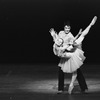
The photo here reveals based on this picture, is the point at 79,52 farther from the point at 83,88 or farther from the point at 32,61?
the point at 32,61

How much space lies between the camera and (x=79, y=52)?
11.2m

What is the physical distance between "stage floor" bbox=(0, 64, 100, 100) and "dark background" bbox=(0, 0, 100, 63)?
192cm

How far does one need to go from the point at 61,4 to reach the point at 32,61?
8.81 ft

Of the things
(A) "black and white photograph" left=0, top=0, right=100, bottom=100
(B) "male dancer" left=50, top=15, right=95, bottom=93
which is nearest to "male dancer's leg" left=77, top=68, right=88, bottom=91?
(B) "male dancer" left=50, top=15, right=95, bottom=93

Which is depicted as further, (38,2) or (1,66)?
(38,2)

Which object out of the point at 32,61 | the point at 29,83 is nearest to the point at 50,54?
the point at 32,61

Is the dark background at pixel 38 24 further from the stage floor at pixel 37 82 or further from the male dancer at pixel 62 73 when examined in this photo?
the male dancer at pixel 62 73

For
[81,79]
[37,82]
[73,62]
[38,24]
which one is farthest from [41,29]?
[73,62]

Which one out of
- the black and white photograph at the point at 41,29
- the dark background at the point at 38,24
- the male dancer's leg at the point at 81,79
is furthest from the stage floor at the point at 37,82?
the dark background at the point at 38,24

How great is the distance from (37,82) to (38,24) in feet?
25.0

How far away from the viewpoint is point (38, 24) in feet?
68.7

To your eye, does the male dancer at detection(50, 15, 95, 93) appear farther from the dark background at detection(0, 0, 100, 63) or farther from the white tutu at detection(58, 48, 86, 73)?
the dark background at detection(0, 0, 100, 63)

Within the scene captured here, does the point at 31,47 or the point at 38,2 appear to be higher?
the point at 38,2

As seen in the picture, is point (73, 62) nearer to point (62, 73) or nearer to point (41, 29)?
point (62, 73)
